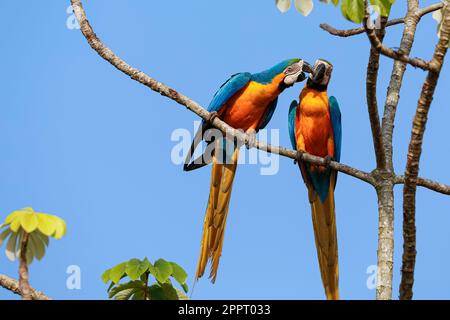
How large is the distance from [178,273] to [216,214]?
2.59 metres

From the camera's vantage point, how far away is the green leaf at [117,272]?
302cm

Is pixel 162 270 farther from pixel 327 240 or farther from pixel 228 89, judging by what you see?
pixel 228 89

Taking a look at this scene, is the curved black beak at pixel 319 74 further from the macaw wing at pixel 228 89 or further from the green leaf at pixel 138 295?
the green leaf at pixel 138 295

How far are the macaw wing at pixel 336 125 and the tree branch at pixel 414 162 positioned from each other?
8.11 feet

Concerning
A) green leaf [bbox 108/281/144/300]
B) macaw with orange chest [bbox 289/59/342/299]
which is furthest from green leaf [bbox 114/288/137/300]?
macaw with orange chest [bbox 289/59/342/299]

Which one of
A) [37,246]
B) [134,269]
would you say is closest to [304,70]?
[134,269]

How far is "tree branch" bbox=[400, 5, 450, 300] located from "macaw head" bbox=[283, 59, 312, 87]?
2684 millimetres

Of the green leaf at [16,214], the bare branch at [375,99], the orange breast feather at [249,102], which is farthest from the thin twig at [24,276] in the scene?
the orange breast feather at [249,102]

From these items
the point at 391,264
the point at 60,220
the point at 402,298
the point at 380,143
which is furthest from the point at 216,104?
the point at 60,220

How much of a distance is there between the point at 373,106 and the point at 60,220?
2317 mm

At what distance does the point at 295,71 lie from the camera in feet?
20.4

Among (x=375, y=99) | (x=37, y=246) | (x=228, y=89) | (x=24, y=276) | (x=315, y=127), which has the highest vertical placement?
(x=228, y=89)
